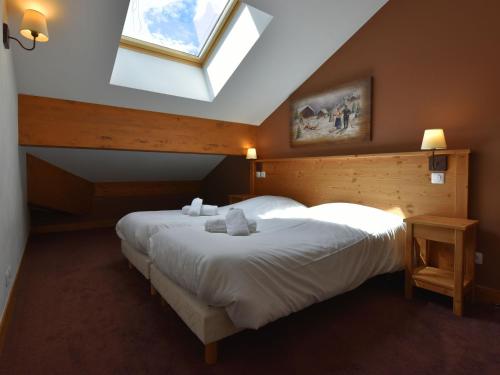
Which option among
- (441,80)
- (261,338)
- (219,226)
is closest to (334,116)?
(441,80)

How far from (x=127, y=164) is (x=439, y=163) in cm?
412

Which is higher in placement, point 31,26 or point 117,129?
point 31,26

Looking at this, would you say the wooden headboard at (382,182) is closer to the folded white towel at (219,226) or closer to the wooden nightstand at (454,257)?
the wooden nightstand at (454,257)

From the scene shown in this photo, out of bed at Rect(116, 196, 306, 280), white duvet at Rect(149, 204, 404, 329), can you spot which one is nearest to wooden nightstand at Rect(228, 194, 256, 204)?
bed at Rect(116, 196, 306, 280)

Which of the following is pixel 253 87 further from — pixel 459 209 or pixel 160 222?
pixel 459 209

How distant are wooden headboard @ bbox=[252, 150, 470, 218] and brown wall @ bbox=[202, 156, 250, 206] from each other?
900mm

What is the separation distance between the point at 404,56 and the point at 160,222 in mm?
2737

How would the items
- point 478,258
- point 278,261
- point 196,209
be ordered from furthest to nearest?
point 196,209 < point 478,258 < point 278,261

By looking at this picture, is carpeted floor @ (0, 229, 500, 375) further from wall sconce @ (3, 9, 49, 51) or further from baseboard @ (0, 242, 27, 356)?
wall sconce @ (3, 9, 49, 51)

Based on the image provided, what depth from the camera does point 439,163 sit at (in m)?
2.28

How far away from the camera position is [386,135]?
276 cm

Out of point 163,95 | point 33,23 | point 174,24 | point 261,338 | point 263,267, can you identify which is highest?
point 174,24

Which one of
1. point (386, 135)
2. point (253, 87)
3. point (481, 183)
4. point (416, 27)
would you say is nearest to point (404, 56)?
point (416, 27)

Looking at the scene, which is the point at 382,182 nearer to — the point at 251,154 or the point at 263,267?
the point at 263,267
